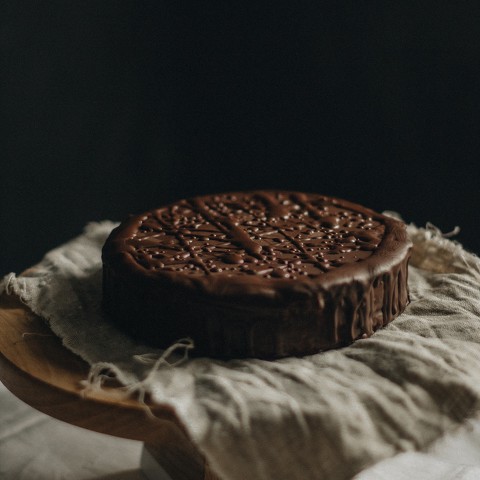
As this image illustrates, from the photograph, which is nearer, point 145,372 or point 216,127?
point 145,372

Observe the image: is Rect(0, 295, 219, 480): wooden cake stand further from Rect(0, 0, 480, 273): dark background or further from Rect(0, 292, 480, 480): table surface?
Rect(0, 0, 480, 273): dark background

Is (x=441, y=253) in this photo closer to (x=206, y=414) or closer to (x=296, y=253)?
(x=296, y=253)

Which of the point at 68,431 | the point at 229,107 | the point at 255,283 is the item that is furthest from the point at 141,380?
the point at 229,107

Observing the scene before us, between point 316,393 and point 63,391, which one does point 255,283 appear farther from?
point 63,391

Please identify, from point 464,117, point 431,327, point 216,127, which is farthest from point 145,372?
point 216,127

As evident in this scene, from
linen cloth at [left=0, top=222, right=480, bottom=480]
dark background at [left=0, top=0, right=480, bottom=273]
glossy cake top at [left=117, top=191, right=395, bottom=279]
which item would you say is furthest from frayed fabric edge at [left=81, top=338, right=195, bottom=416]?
dark background at [left=0, top=0, right=480, bottom=273]

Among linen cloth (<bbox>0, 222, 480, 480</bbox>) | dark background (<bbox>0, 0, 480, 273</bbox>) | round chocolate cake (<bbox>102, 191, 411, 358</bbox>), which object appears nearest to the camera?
linen cloth (<bbox>0, 222, 480, 480</bbox>)
